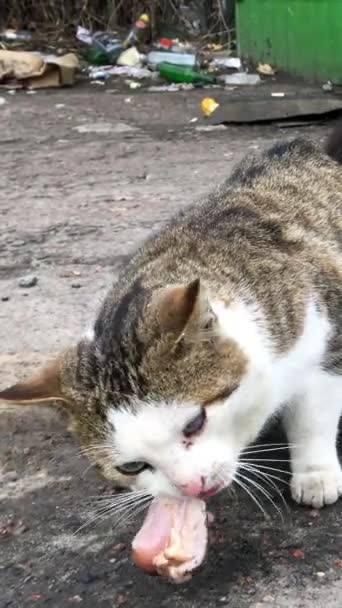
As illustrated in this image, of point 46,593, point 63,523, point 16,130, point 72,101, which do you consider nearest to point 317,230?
point 63,523

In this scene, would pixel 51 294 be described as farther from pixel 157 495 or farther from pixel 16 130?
pixel 16 130

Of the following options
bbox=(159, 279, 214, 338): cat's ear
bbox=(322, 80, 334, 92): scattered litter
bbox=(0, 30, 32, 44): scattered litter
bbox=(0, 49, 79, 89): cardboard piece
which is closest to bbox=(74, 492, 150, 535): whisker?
bbox=(159, 279, 214, 338): cat's ear

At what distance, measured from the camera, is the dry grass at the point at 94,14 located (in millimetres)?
9688

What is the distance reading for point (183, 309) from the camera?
5.94 ft

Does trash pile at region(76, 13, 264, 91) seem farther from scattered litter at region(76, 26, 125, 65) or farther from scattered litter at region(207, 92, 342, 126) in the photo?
scattered litter at region(207, 92, 342, 126)

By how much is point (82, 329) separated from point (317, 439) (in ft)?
3.79

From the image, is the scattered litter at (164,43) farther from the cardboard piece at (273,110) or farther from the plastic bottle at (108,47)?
the cardboard piece at (273,110)

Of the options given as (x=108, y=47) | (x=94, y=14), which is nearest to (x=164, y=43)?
(x=108, y=47)

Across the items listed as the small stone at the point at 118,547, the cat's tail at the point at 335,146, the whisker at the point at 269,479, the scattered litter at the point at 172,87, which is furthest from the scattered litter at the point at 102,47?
the small stone at the point at 118,547

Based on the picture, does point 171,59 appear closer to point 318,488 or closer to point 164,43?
point 164,43

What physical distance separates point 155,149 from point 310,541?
405 cm

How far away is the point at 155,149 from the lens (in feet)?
19.2

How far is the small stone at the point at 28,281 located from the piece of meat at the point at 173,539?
5.85 ft

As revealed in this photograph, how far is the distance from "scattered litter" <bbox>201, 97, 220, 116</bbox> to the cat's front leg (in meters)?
4.56
